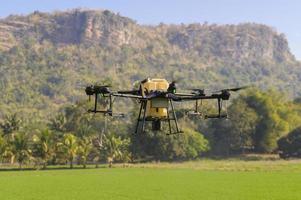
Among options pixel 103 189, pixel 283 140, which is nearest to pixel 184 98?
pixel 103 189

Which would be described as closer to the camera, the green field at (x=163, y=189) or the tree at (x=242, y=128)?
the green field at (x=163, y=189)

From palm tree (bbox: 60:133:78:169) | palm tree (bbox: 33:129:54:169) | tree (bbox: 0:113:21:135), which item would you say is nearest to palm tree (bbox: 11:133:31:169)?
palm tree (bbox: 33:129:54:169)

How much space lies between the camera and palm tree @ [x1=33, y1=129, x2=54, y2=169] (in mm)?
89113

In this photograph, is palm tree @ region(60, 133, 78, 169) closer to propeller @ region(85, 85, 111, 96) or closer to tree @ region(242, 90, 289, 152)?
tree @ region(242, 90, 289, 152)

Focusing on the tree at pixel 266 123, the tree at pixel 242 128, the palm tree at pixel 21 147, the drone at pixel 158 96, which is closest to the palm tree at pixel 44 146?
the palm tree at pixel 21 147

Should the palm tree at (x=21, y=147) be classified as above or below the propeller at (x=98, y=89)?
below

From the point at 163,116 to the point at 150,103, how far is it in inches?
17.8

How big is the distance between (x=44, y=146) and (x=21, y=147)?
13.3ft

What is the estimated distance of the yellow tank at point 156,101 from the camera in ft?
39.9

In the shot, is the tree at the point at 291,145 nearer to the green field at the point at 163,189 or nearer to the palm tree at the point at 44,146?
the green field at the point at 163,189

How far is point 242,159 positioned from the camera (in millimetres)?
107438

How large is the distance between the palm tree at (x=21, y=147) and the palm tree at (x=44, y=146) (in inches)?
60.4

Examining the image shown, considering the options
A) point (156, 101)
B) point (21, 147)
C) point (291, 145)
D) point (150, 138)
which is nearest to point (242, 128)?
point (291, 145)

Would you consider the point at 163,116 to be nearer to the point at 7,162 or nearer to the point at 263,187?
the point at 263,187
